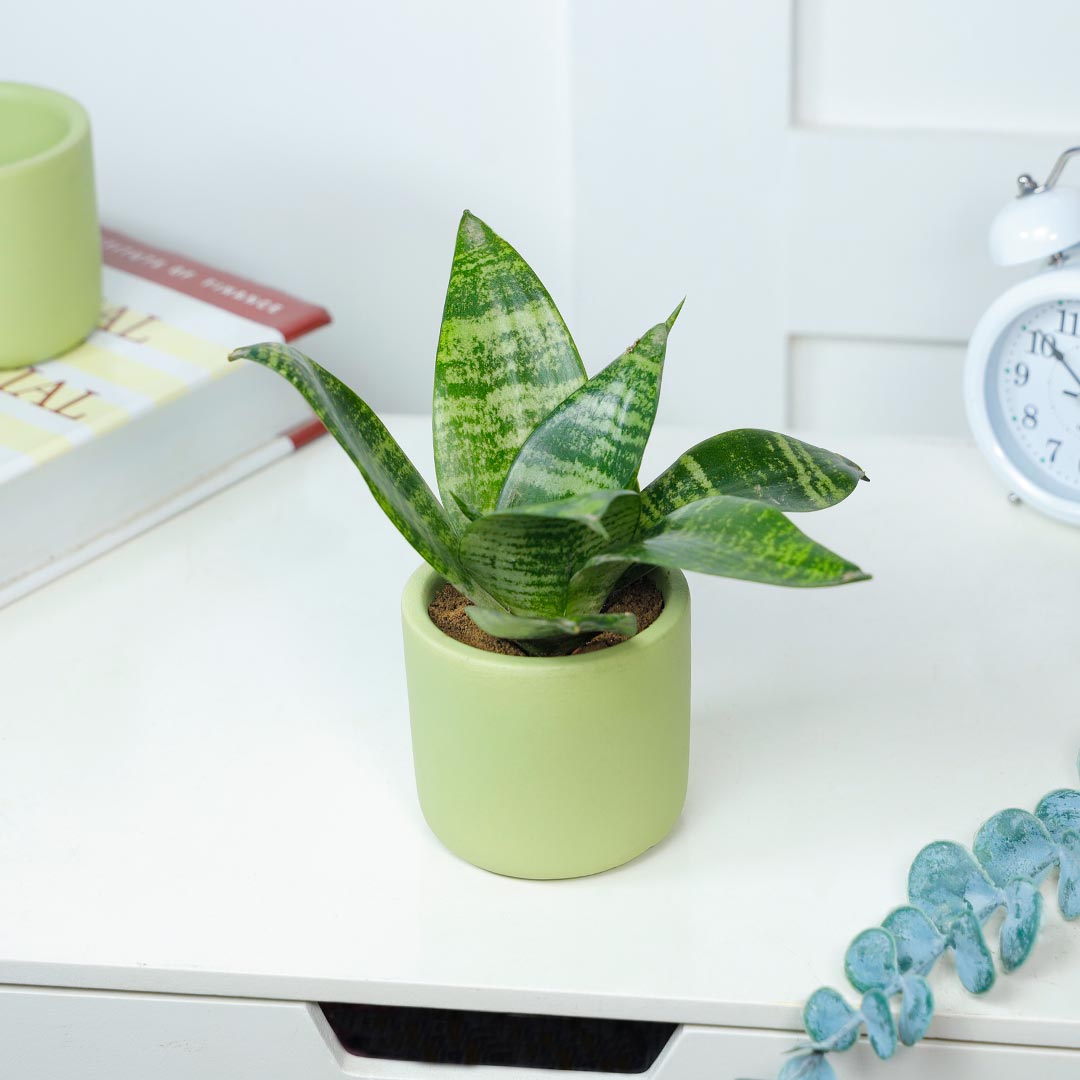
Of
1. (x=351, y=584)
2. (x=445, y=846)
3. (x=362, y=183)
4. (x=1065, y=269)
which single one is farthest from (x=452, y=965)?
(x=362, y=183)

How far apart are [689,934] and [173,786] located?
0.72 ft

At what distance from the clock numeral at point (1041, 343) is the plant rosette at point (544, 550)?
0.27m

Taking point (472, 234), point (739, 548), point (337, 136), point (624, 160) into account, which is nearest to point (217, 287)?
point (337, 136)

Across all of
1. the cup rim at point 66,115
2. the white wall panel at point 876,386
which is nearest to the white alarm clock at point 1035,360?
the white wall panel at point 876,386

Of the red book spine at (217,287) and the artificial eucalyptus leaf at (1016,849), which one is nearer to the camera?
the artificial eucalyptus leaf at (1016,849)

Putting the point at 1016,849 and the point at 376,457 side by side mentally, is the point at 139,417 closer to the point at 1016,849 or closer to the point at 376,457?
the point at 376,457

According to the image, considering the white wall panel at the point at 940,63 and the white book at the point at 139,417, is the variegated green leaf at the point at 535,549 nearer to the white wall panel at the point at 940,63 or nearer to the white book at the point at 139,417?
the white book at the point at 139,417

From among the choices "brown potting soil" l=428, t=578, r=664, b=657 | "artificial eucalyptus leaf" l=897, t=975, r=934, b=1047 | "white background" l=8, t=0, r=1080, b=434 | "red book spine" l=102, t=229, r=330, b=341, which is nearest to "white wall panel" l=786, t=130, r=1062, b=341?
"white background" l=8, t=0, r=1080, b=434

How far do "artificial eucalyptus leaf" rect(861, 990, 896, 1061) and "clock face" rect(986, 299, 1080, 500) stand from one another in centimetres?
36

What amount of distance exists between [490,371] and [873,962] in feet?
0.79

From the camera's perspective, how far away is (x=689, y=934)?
0.50 m

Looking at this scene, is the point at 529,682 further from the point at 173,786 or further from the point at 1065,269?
the point at 1065,269

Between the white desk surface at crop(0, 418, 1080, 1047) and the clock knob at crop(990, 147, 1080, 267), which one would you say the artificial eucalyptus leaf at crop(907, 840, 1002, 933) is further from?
the clock knob at crop(990, 147, 1080, 267)

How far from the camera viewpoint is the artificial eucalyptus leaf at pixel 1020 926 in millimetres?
469
